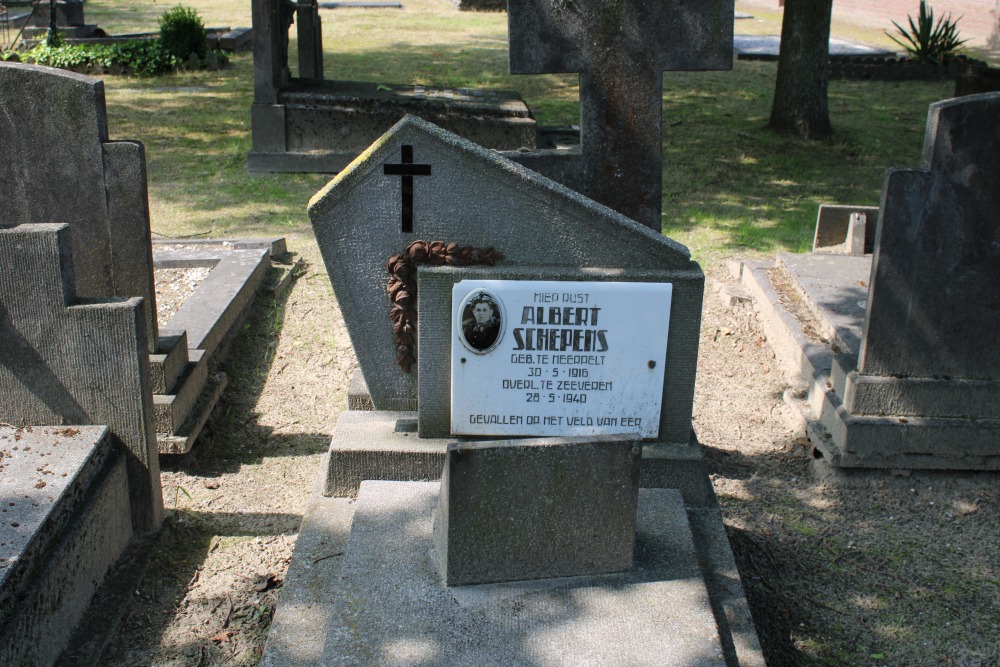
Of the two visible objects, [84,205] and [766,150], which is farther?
[766,150]

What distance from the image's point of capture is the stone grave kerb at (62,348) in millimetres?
3629

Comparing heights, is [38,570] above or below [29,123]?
below

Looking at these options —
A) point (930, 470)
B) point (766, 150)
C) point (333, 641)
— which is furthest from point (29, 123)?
point (766, 150)

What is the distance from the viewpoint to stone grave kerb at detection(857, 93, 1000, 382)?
448 centimetres

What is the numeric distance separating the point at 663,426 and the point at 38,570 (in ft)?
7.46

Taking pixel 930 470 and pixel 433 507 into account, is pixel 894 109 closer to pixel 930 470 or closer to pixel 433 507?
pixel 930 470

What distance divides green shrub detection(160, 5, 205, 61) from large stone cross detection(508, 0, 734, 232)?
11.8 m

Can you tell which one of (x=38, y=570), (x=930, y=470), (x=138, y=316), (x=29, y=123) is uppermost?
(x=29, y=123)

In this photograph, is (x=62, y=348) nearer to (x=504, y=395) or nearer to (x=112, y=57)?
(x=504, y=395)

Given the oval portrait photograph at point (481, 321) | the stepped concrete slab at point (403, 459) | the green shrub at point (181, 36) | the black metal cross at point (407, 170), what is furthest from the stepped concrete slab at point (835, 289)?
the green shrub at point (181, 36)

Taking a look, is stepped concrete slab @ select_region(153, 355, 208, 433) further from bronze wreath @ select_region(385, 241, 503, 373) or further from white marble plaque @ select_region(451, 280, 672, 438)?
white marble plaque @ select_region(451, 280, 672, 438)

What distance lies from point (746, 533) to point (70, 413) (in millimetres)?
2755

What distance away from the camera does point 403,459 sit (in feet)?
12.7

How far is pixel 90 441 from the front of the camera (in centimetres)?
373
